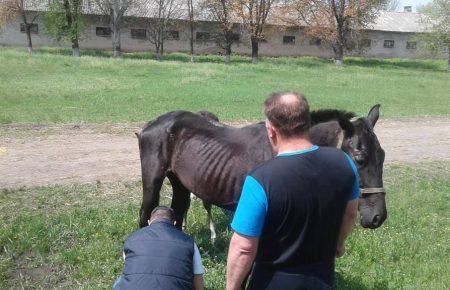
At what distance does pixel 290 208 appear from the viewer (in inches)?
109

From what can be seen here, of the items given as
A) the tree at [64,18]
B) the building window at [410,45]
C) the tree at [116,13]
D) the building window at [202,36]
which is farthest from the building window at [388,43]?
the tree at [64,18]

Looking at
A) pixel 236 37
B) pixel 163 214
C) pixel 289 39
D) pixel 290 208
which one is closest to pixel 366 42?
pixel 289 39

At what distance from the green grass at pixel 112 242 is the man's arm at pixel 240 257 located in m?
2.60

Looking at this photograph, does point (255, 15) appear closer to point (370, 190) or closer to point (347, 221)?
point (370, 190)

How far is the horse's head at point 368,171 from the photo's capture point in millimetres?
4422

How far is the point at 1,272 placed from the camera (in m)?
5.61

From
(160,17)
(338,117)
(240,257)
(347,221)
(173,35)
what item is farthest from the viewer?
(173,35)

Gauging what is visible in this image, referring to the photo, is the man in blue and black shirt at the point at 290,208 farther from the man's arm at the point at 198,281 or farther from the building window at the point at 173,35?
the building window at the point at 173,35

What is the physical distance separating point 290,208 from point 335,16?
50958mm

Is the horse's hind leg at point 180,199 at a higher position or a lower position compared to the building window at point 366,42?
lower

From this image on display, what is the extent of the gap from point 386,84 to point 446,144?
1869 cm

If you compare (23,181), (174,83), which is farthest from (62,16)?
(23,181)

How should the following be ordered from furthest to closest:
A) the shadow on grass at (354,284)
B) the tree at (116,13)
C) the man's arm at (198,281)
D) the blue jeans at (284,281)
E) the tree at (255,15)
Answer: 1. the tree at (255,15)
2. the tree at (116,13)
3. the shadow on grass at (354,284)
4. the man's arm at (198,281)
5. the blue jeans at (284,281)

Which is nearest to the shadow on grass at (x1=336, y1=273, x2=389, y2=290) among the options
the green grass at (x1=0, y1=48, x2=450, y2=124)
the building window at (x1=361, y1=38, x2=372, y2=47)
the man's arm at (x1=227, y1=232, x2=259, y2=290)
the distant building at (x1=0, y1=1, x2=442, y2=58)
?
the man's arm at (x1=227, y1=232, x2=259, y2=290)
